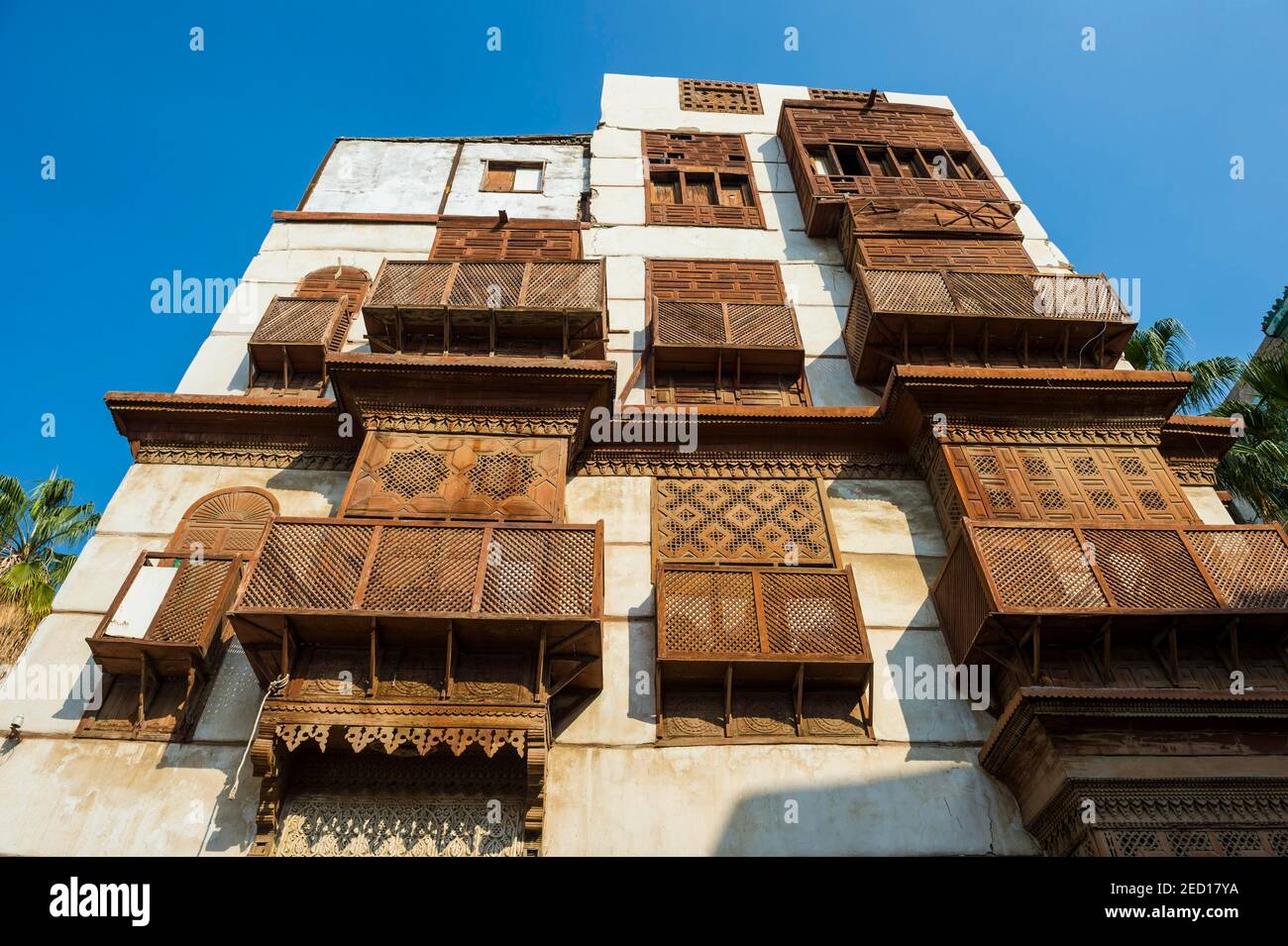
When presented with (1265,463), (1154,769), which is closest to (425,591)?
(1154,769)

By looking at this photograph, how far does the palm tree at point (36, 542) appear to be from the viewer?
13.6 metres

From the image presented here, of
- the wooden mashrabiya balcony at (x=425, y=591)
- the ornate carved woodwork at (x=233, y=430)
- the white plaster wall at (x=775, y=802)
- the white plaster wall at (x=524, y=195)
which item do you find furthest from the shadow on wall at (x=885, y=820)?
the white plaster wall at (x=524, y=195)

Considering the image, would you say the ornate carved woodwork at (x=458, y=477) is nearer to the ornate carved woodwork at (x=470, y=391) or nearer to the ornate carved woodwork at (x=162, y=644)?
the ornate carved woodwork at (x=470, y=391)

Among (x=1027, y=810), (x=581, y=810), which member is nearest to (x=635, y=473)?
(x=581, y=810)

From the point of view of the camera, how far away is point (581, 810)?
7.13 metres

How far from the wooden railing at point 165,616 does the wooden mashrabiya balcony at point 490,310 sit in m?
3.93

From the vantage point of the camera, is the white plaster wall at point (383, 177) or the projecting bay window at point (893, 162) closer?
the white plaster wall at point (383, 177)

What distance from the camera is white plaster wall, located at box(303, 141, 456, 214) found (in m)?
15.4

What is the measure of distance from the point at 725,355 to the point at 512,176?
7.62 m

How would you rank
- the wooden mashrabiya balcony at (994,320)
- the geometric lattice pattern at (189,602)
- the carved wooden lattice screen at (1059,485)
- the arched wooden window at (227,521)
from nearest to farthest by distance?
the geometric lattice pattern at (189,602)
the carved wooden lattice screen at (1059,485)
the arched wooden window at (227,521)
the wooden mashrabiya balcony at (994,320)

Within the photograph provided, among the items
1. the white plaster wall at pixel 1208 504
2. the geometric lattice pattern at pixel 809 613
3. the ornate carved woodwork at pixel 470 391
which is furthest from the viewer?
the white plaster wall at pixel 1208 504

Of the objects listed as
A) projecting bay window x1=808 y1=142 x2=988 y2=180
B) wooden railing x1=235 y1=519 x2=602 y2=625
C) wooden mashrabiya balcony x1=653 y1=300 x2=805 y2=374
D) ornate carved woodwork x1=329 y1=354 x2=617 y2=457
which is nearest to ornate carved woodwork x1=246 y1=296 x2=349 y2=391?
ornate carved woodwork x1=329 y1=354 x2=617 y2=457
